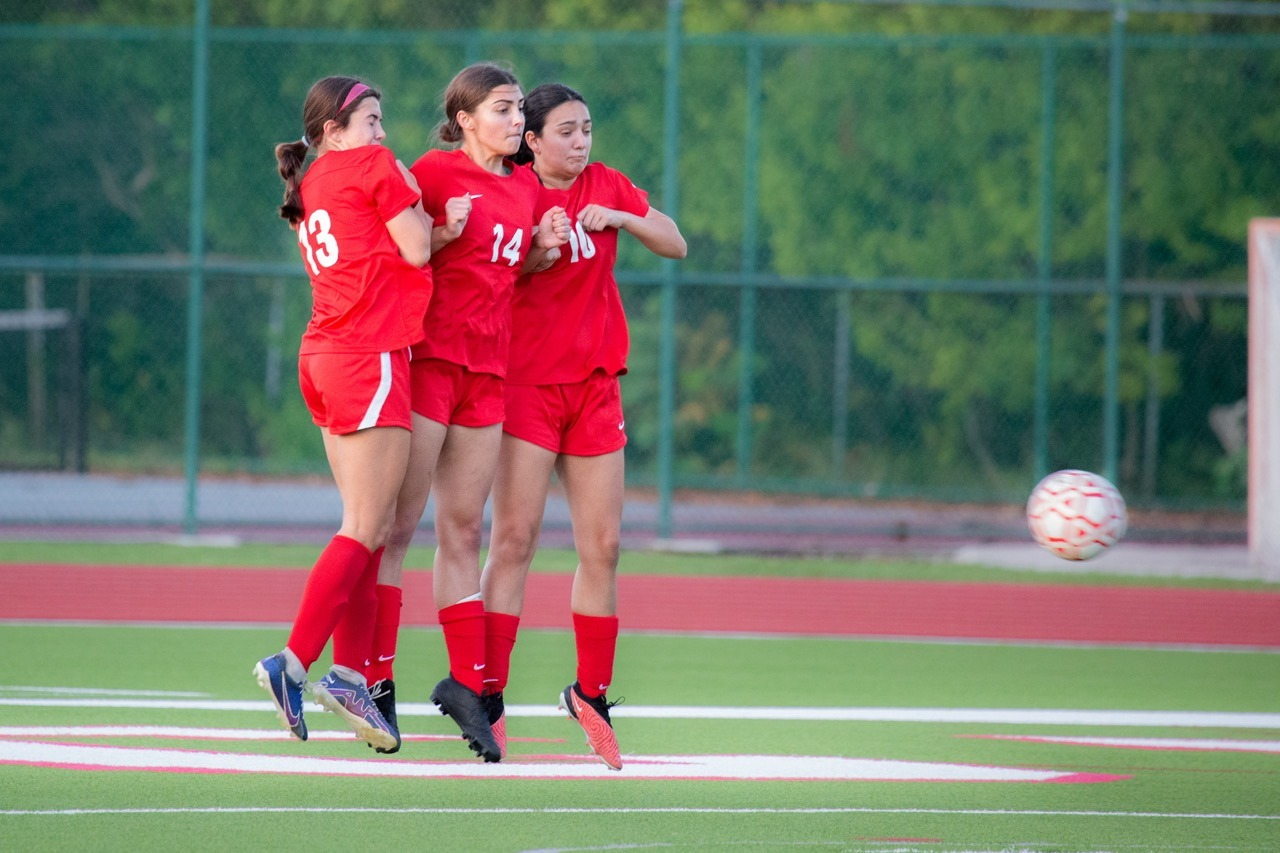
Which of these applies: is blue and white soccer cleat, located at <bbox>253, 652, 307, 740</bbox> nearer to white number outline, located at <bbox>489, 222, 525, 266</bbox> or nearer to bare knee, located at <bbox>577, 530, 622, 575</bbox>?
bare knee, located at <bbox>577, 530, 622, 575</bbox>

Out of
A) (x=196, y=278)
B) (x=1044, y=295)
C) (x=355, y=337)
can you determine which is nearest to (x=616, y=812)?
(x=355, y=337)

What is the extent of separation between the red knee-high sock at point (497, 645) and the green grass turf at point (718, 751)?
1.01 feet

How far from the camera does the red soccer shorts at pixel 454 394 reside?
5320 mm

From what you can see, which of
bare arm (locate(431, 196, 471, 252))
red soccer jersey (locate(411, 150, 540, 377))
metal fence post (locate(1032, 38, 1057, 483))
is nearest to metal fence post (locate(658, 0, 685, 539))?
metal fence post (locate(1032, 38, 1057, 483))

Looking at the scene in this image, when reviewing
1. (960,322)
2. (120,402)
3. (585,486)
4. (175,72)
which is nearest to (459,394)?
(585,486)

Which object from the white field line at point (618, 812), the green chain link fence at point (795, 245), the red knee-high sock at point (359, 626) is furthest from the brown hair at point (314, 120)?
the green chain link fence at point (795, 245)

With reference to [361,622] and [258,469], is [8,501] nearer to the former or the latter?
[258,469]

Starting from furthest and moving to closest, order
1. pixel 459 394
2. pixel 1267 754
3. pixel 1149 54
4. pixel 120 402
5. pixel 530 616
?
pixel 120 402 → pixel 1149 54 → pixel 530 616 → pixel 1267 754 → pixel 459 394

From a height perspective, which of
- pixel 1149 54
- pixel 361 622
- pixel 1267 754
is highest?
pixel 1149 54

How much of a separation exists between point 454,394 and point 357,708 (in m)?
0.99

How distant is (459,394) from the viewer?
5367mm

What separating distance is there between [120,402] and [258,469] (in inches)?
88.3

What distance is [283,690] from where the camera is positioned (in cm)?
493

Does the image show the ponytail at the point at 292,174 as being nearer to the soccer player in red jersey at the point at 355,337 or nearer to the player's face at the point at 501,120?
the soccer player in red jersey at the point at 355,337
